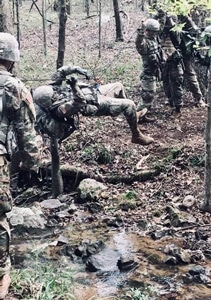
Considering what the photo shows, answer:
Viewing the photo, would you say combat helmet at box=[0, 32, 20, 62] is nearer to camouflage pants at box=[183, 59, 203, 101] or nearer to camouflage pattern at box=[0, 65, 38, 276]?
camouflage pattern at box=[0, 65, 38, 276]

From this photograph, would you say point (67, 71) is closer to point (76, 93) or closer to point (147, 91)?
point (76, 93)

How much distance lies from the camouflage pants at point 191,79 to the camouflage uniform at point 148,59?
950mm

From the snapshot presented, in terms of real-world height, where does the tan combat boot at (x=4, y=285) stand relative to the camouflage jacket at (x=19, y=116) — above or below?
below

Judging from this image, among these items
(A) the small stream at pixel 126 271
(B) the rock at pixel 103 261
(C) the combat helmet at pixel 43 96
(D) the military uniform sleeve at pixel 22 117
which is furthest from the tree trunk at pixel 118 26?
(D) the military uniform sleeve at pixel 22 117

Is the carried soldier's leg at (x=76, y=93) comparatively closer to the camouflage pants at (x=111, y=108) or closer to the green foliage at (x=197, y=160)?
the camouflage pants at (x=111, y=108)

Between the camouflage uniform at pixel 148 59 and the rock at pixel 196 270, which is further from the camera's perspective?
the camouflage uniform at pixel 148 59

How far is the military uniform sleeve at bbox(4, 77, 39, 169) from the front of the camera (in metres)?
4.24

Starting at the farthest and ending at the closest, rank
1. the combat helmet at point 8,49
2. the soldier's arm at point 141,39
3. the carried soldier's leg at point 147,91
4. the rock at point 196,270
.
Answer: the carried soldier's leg at point 147,91 → the soldier's arm at point 141,39 → the rock at point 196,270 → the combat helmet at point 8,49

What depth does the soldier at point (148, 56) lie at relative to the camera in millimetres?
9617

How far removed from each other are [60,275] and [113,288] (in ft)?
1.97

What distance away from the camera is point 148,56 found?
32.7ft

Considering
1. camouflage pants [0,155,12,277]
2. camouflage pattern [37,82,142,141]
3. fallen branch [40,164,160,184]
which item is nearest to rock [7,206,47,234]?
camouflage pattern [37,82,142,141]

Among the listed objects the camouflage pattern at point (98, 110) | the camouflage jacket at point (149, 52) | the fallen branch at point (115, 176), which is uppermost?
the camouflage jacket at point (149, 52)

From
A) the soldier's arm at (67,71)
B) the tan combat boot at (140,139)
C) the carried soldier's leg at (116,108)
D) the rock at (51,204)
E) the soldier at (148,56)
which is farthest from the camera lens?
the soldier at (148,56)
